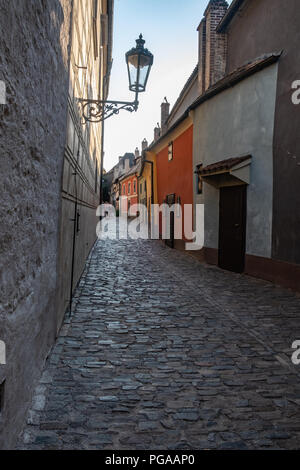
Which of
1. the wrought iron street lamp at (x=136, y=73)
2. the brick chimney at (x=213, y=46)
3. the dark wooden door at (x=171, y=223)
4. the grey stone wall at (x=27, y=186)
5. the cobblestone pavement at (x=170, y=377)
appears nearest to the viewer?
the grey stone wall at (x=27, y=186)

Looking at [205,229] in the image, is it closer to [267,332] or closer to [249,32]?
[249,32]

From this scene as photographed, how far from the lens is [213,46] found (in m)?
13.0

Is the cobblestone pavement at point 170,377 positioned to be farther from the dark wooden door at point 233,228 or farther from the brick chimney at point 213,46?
the brick chimney at point 213,46

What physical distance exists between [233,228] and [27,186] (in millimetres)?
8426

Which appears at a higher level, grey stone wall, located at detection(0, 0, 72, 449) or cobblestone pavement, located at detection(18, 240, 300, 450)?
grey stone wall, located at detection(0, 0, 72, 449)

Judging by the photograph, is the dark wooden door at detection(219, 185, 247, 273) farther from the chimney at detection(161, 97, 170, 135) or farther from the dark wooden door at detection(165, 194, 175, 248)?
the chimney at detection(161, 97, 170, 135)

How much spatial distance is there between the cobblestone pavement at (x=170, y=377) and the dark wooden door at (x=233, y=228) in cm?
330

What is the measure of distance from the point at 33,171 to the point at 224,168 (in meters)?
7.60

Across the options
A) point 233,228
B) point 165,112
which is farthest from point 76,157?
point 165,112

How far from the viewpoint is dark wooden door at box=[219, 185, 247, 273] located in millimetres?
10023

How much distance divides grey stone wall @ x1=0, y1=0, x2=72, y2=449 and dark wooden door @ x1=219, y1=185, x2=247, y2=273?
6.99 m

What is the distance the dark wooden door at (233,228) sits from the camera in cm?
1002
